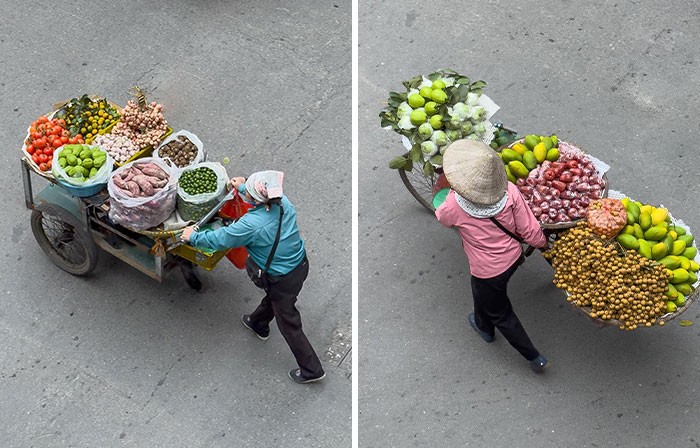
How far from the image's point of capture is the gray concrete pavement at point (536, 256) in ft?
19.6

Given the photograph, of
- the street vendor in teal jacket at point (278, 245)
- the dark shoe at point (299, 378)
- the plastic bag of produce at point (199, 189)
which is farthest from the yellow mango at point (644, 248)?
the plastic bag of produce at point (199, 189)

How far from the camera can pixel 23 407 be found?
591cm

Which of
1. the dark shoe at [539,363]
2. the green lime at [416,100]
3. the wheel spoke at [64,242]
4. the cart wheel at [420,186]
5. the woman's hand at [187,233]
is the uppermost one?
the green lime at [416,100]

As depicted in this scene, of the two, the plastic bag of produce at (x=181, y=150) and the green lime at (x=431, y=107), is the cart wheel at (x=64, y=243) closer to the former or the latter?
the plastic bag of produce at (x=181, y=150)

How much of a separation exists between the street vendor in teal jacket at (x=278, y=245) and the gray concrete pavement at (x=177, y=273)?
1.12 feet

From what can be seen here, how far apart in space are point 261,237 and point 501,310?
1.60 metres

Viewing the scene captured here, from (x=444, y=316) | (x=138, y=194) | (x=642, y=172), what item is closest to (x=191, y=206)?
(x=138, y=194)

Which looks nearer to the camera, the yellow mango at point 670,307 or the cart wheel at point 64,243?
the yellow mango at point 670,307

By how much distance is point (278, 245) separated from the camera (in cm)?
555

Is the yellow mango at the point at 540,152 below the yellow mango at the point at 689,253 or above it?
above

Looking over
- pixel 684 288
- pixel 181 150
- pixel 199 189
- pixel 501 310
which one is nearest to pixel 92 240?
pixel 181 150

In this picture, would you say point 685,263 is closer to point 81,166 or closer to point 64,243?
point 81,166

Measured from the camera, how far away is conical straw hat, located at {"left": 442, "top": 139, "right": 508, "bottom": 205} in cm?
528

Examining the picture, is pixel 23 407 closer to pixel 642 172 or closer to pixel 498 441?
pixel 498 441
